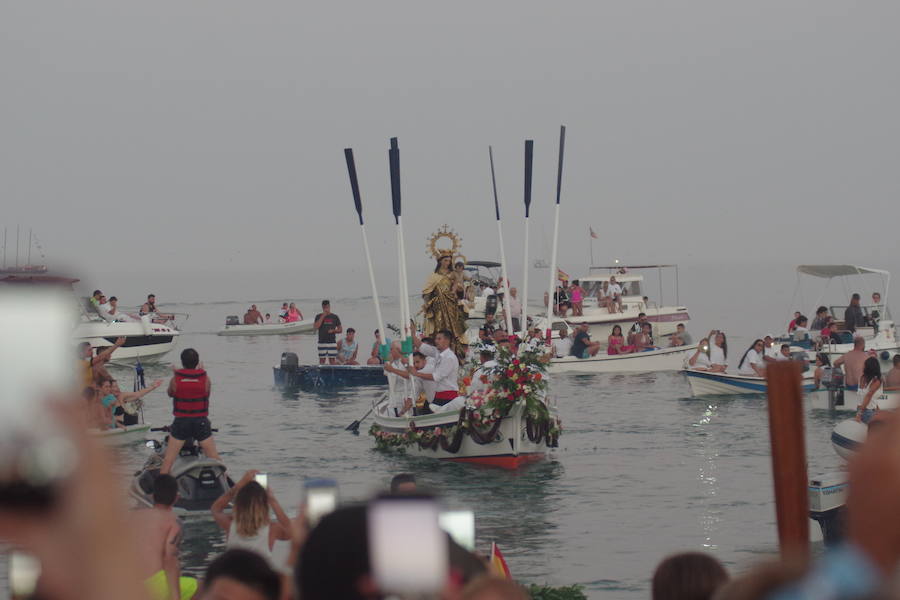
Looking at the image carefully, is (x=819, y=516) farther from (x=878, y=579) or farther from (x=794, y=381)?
(x=878, y=579)

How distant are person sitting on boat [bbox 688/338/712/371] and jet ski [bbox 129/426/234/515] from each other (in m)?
19.2

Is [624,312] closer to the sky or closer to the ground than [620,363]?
closer to the sky

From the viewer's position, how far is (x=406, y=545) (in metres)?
1.89

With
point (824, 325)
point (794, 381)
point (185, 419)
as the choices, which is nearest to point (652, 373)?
point (824, 325)

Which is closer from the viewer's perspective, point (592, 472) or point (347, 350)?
point (592, 472)

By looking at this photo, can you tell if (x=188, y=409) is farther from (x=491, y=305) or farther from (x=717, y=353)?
(x=491, y=305)

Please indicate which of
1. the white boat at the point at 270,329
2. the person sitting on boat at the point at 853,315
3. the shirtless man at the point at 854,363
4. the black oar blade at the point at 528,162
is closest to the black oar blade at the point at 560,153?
the black oar blade at the point at 528,162

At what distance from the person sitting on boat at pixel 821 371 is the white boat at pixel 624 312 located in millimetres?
15362

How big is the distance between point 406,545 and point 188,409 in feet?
40.7

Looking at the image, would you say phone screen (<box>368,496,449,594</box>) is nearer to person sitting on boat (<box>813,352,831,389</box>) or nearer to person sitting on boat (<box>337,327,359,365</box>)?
person sitting on boat (<box>813,352,831,389</box>)

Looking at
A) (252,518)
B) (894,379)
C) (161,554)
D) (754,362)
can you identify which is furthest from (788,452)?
(754,362)

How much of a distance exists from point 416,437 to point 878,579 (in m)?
19.4

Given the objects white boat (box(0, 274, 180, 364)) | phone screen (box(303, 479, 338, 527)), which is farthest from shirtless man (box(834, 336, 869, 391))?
white boat (box(0, 274, 180, 364))

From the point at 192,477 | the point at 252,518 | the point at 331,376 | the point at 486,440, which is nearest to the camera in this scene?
the point at 252,518
